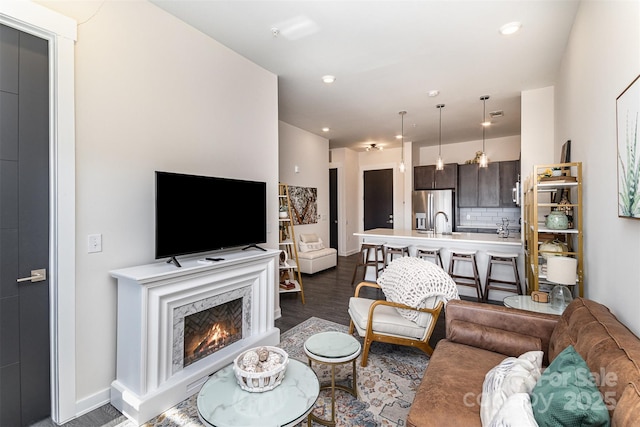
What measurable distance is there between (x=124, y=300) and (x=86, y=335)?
0.30 meters

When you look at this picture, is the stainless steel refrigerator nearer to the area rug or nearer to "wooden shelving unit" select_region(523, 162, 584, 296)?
"wooden shelving unit" select_region(523, 162, 584, 296)

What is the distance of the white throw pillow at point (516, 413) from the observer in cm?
96

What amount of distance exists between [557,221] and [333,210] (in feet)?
18.1

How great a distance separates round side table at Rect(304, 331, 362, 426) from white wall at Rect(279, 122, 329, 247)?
3.90 metres

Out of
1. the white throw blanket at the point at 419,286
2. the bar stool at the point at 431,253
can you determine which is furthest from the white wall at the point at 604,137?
the bar stool at the point at 431,253

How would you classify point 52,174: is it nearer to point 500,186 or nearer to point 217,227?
point 217,227

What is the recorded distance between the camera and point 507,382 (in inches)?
48.8

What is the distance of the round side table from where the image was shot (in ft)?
5.92

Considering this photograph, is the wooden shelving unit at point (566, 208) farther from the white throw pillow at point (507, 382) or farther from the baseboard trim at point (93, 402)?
the baseboard trim at point (93, 402)

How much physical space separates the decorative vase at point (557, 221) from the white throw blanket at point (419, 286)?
101cm

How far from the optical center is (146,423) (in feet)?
6.15

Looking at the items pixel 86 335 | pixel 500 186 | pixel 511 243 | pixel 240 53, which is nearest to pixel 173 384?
pixel 86 335

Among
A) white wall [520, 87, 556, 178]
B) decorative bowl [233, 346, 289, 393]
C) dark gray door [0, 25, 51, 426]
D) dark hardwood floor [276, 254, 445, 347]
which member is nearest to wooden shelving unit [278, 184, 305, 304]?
dark hardwood floor [276, 254, 445, 347]

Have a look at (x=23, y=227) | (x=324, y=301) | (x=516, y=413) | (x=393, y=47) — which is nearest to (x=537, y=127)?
(x=393, y=47)
